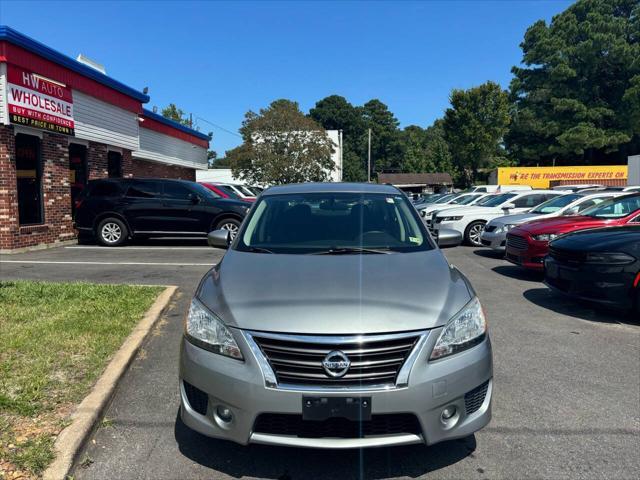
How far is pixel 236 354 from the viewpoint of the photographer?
8.82ft

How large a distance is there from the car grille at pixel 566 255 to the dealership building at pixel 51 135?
11.4m

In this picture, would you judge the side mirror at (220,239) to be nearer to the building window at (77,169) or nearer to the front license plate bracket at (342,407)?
the front license plate bracket at (342,407)

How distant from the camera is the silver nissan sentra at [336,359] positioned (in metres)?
2.54

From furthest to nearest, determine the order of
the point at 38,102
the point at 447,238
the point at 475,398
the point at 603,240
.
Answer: the point at 38,102 < the point at 603,240 < the point at 447,238 < the point at 475,398

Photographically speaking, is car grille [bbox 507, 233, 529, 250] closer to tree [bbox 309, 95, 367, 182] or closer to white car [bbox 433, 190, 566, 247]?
white car [bbox 433, 190, 566, 247]

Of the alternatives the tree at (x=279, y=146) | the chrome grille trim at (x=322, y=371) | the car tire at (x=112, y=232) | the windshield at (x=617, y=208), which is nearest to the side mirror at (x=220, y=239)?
the chrome grille trim at (x=322, y=371)

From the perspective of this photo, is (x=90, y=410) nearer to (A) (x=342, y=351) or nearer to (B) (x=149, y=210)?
(A) (x=342, y=351)

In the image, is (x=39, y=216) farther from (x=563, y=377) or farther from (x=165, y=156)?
(x=563, y=377)

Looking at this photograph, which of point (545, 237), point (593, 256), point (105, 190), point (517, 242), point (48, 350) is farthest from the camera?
point (105, 190)

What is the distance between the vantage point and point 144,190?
44.0 ft

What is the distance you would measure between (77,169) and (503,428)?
14.6 metres

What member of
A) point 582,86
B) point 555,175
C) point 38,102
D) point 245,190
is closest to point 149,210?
point 38,102

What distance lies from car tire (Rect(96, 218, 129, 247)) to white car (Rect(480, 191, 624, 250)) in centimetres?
911

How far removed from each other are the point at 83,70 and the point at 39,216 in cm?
425
